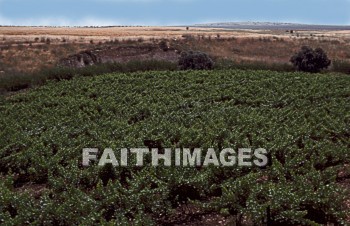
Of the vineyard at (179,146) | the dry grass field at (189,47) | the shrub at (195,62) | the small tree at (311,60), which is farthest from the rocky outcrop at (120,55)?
the vineyard at (179,146)

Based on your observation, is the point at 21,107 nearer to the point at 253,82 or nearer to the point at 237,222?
the point at 253,82

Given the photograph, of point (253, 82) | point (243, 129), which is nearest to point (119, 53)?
point (253, 82)

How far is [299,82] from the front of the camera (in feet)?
77.8

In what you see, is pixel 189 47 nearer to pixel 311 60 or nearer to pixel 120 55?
pixel 120 55

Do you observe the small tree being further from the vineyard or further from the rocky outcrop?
the rocky outcrop

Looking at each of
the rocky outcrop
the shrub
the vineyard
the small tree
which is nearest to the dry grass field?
the rocky outcrop

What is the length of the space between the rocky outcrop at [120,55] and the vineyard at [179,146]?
1904 cm

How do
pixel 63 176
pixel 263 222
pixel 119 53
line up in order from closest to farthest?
pixel 263 222 < pixel 63 176 < pixel 119 53

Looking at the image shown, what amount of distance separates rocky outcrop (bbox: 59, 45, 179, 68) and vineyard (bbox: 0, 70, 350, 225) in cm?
1904

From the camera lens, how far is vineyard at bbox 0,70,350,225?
8266mm

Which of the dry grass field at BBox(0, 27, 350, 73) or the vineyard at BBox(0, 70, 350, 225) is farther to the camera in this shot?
the dry grass field at BBox(0, 27, 350, 73)

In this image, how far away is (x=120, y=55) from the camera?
45.9 metres

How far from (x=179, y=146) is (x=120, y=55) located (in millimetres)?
34712

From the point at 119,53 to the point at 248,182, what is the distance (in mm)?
38750
